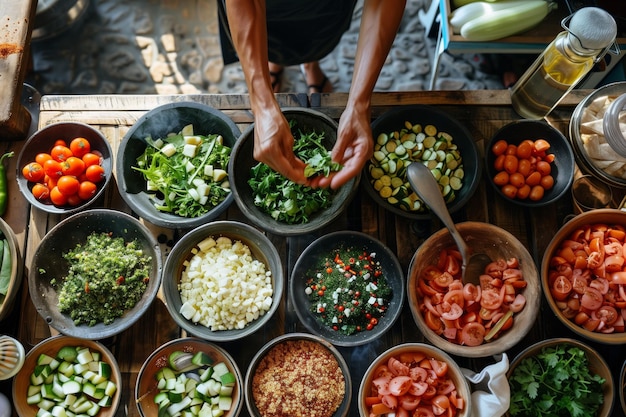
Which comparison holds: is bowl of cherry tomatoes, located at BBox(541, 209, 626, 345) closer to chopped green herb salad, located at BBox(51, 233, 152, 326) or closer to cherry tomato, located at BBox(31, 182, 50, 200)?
chopped green herb salad, located at BBox(51, 233, 152, 326)

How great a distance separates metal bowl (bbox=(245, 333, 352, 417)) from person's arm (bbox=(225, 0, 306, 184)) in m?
0.60

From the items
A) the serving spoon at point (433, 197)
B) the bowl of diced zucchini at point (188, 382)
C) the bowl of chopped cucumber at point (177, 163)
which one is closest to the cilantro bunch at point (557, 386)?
the serving spoon at point (433, 197)

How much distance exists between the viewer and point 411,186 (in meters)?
2.00

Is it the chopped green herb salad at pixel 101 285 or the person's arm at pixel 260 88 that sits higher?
the person's arm at pixel 260 88

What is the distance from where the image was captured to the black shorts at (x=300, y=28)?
224 cm

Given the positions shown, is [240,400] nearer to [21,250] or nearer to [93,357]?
[93,357]

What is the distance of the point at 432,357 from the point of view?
1915 millimetres

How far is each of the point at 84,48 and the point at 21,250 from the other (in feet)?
5.30

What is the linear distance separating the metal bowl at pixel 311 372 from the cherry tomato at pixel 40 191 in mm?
1043

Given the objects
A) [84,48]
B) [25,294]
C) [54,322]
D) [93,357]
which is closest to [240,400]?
[93,357]

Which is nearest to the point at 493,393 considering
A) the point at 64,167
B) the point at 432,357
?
the point at 432,357

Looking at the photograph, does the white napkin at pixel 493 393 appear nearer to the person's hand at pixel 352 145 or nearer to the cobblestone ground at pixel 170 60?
the person's hand at pixel 352 145

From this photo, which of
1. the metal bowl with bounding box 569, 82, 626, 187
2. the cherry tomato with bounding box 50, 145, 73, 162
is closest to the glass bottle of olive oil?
the metal bowl with bounding box 569, 82, 626, 187

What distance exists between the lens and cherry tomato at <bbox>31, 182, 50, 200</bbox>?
81.7 inches
